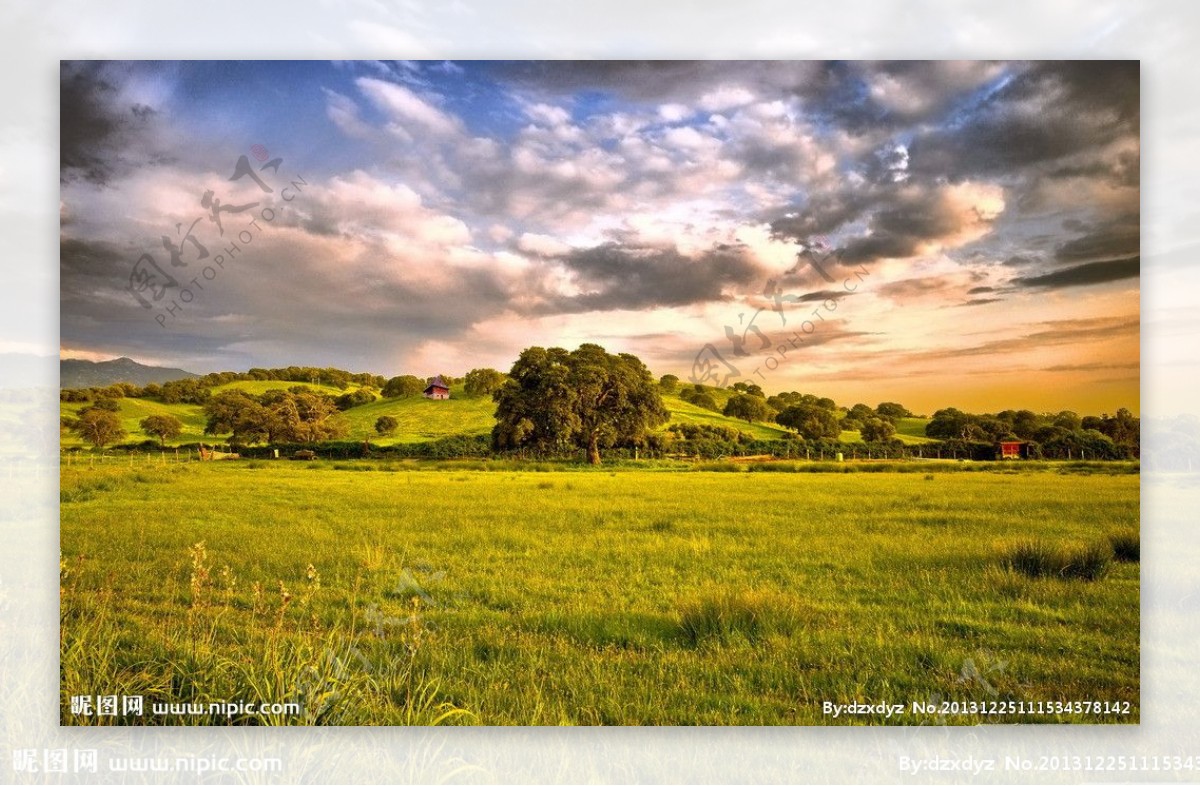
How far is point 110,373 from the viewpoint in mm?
6156

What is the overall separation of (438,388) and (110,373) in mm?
2921

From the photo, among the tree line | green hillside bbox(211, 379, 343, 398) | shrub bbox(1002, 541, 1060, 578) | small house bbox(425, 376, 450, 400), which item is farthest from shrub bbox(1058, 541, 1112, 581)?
green hillside bbox(211, 379, 343, 398)

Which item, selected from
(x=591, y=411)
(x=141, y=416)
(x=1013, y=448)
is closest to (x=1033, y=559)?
(x=1013, y=448)

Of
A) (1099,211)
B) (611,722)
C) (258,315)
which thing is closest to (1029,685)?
(611,722)

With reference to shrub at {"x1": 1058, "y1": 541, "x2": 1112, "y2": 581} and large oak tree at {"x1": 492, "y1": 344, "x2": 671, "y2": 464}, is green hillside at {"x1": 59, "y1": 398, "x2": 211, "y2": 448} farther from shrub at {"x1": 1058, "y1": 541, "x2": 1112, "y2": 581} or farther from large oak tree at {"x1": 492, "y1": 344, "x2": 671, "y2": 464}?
shrub at {"x1": 1058, "y1": 541, "x2": 1112, "y2": 581}

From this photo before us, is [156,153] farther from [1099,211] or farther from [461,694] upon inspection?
[1099,211]

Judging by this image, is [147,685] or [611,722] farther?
[147,685]

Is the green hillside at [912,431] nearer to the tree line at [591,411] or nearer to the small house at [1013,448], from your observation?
the tree line at [591,411]

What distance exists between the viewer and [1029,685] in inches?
209

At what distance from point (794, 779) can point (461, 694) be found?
2597mm

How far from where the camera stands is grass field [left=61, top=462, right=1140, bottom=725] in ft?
16.9

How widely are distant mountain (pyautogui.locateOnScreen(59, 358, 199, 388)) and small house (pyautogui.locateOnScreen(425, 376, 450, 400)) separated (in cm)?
211

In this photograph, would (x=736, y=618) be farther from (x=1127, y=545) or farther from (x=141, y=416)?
(x=141, y=416)

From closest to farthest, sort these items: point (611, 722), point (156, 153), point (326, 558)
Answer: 1. point (611, 722)
2. point (156, 153)
3. point (326, 558)
